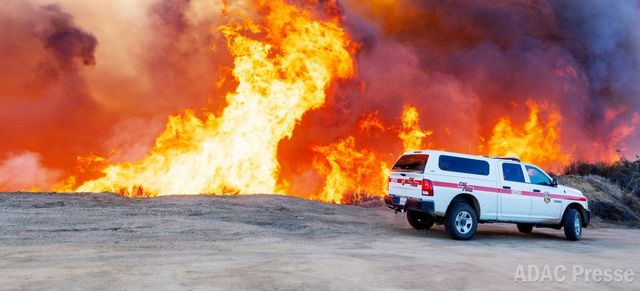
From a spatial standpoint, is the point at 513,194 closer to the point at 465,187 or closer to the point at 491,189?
the point at 491,189

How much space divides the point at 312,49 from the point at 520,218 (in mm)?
11772

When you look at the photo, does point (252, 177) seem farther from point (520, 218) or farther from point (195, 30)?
point (520, 218)

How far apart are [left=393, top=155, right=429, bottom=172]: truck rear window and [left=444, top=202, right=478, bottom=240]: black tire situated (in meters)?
1.23

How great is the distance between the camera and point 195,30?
2092cm

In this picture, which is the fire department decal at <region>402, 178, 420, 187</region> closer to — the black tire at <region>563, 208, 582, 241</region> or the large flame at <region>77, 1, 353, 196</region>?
the black tire at <region>563, 208, 582, 241</region>

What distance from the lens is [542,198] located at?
12.0 m

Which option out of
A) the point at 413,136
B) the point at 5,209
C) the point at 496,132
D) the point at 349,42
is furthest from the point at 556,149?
the point at 5,209

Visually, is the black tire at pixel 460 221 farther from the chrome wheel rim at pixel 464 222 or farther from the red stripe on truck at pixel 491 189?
the red stripe on truck at pixel 491 189

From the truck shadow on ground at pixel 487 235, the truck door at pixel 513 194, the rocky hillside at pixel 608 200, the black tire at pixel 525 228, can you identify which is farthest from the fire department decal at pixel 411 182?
the rocky hillside at pixel 608 200

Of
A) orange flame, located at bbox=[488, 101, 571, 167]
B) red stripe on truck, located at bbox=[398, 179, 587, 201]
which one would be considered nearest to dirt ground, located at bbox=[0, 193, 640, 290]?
red stripe on truck, located at bbox=[398, 179, 587, 201]

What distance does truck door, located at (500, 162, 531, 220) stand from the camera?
37.7ft

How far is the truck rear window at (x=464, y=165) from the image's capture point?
432 inches

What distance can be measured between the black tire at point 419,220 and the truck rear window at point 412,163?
6.09 ft

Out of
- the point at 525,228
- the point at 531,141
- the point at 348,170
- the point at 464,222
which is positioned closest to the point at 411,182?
the point at 464,222
